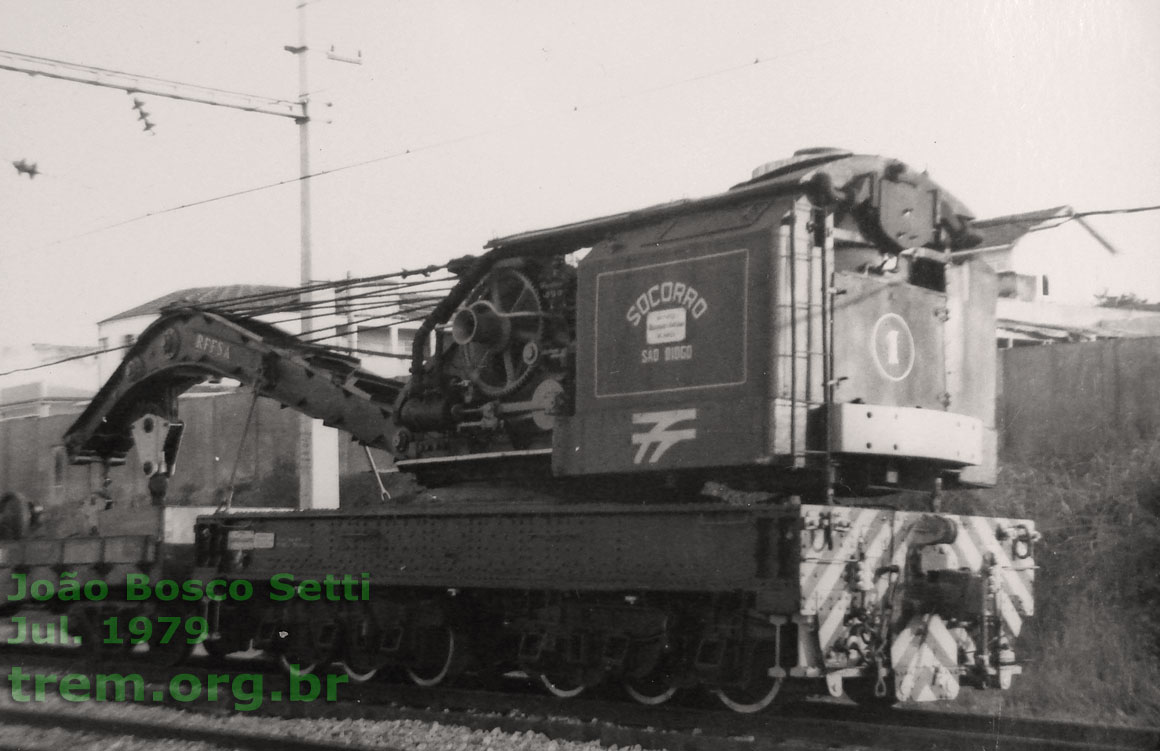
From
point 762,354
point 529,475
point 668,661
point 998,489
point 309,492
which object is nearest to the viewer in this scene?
point 762,354

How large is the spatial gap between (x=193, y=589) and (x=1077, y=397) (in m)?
10.0

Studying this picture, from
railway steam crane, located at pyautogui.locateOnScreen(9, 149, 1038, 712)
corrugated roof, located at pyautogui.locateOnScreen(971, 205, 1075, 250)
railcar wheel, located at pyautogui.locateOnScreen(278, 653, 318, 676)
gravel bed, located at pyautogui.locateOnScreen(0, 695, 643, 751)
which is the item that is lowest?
railcar wheel, located at pyautogui.locateOnScreen(278, 653, 318, 676)

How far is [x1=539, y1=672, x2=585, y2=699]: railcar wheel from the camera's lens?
9.54m

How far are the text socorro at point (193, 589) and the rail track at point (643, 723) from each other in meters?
0.85

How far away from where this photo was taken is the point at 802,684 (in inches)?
338

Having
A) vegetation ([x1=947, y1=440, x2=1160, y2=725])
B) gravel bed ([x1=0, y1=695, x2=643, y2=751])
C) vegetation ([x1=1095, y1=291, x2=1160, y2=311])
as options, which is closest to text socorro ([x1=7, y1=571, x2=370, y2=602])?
gravel bed ([x1=0, y1=695, x2=643, y2=751])

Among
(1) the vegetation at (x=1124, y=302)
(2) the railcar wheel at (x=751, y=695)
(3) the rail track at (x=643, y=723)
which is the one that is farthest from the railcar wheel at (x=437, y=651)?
(1) the vegetation at (x=1124, y=302)

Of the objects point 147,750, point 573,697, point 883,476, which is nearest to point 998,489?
point 883,476

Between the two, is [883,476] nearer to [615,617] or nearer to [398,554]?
[615,617]

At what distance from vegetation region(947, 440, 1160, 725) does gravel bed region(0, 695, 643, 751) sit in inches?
168

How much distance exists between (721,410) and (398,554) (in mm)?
3272

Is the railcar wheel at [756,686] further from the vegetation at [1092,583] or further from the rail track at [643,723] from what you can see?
the vegetation at [1092,583]

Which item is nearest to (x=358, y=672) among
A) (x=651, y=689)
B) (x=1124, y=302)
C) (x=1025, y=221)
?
(x=651, y=689)

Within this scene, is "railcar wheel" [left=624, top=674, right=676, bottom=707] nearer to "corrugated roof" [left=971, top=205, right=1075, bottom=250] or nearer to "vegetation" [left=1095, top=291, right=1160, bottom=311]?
"corrugated roof" [left=971, top=205, right=1075, bottom=250]
